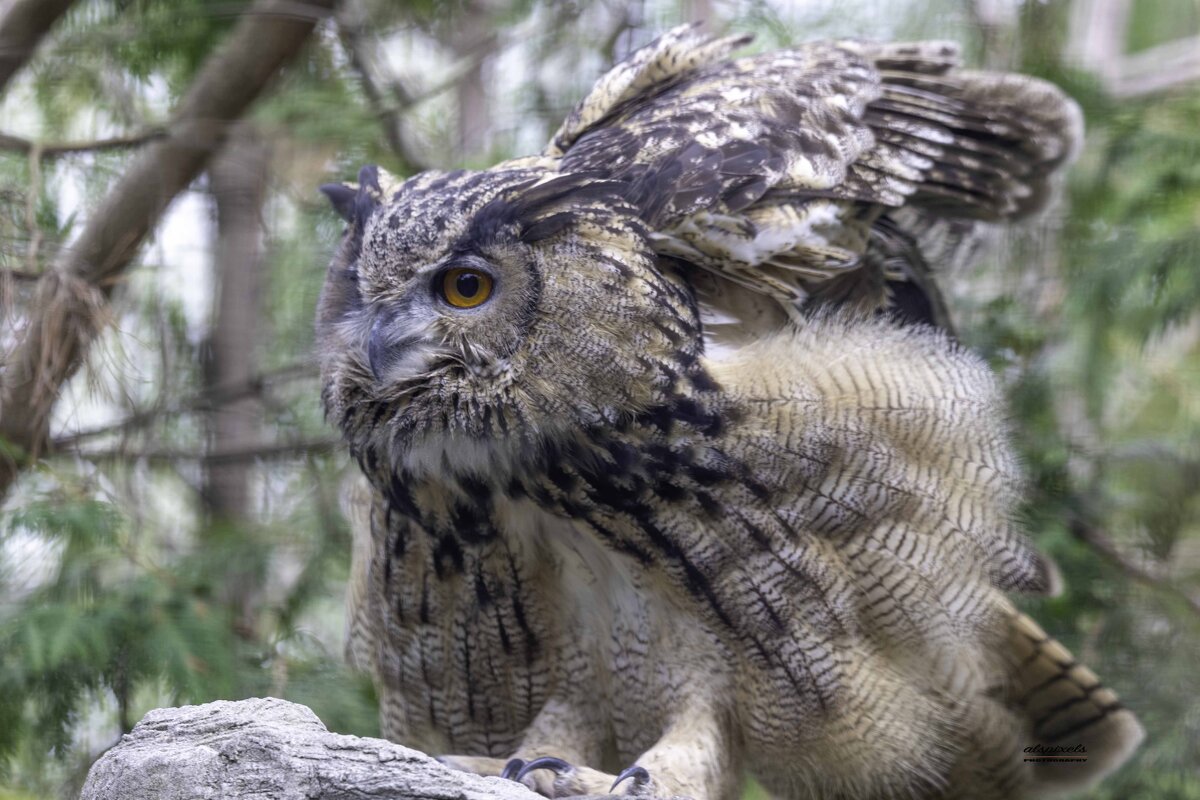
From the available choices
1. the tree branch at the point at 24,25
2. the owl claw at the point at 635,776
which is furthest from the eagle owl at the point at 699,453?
the tree branch at the point at 24,25

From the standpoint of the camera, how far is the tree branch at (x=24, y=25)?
3.05 meters

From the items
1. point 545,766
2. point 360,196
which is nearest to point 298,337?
point 360,196

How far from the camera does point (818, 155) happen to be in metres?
2.41

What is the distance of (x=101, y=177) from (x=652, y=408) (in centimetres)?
178

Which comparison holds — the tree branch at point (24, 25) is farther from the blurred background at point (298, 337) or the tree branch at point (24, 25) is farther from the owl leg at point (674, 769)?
the owl leg at point (674, 769)

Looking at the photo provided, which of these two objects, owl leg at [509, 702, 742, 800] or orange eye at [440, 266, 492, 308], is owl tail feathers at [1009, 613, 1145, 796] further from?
orange eye at [440, 266, 492, 308]

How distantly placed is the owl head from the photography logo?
4.31 feet

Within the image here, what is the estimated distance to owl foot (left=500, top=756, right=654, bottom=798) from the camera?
7.21 ft

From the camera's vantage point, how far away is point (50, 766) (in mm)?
3008

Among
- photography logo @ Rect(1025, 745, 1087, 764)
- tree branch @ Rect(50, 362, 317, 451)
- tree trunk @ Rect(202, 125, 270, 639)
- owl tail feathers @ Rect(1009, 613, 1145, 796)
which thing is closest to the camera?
owl tail feathers @ Rect(1009, 613, 1145, 796)

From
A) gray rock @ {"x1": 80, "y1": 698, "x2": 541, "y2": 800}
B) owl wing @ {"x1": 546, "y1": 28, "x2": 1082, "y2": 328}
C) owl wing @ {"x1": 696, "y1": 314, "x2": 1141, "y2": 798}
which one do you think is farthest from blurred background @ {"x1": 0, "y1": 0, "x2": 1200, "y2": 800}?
gray rock @ {"x1": 80, "y1": 698, "x2": 541, "y2": 800}

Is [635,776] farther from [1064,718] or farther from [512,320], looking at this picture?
[1064,718]

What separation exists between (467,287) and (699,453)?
480 mm

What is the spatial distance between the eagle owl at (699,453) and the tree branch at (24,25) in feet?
3.68
